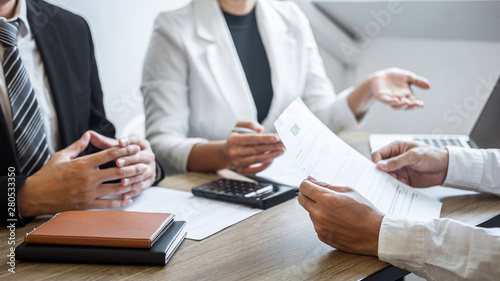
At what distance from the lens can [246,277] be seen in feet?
2.58

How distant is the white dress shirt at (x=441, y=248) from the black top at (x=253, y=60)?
1000 mm

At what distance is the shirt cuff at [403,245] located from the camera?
33.0 inches

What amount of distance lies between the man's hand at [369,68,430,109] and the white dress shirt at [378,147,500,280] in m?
0.65

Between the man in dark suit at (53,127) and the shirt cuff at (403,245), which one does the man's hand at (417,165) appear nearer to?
the shirt cuff at (403,245)

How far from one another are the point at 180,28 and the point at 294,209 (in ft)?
2.77

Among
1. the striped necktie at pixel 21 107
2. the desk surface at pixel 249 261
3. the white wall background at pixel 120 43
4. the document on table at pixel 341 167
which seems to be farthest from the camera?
the white wall background at pixel 120 43

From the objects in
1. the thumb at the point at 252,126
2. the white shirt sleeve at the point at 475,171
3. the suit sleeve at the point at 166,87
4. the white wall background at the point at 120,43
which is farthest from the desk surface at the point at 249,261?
the white wall background at the point at 120,43

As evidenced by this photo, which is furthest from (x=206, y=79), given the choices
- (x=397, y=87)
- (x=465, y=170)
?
(x=465, y=170)

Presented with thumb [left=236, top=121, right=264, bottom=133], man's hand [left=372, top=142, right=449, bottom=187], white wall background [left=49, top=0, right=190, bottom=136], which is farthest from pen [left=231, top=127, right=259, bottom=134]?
white wall background [left=49, top=0, right=190, bottom=136]

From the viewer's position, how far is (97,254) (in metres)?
0.83

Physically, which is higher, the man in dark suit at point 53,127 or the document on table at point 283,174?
the man in dark suit at point 53,127

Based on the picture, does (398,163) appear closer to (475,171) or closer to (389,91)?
(475,171)

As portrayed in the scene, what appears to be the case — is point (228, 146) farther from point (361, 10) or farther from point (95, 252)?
point (361, 10)

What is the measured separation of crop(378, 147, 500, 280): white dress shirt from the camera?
810 millimetres
